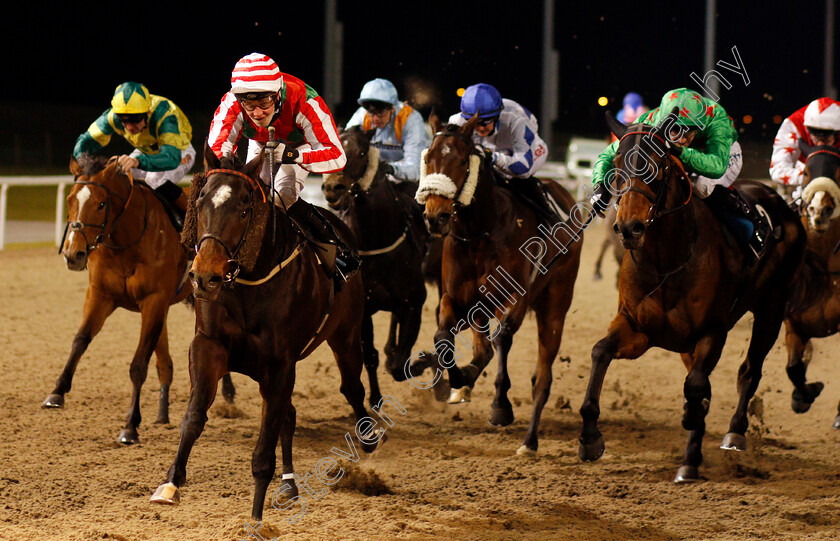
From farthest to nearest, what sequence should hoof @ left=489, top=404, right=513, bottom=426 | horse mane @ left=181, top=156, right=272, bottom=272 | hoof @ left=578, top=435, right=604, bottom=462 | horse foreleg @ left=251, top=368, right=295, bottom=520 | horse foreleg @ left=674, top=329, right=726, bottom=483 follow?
hoof @ left=489, top=404, right=513, bottom=426, horse foreleg @ left=674, top=329, right=726, bottom=483, hoof @ left=578, top=435, right=604, bottom=462, horse foreleg @ left=251, top=368, right=295, bottom=520, horse mane @ left=181, top=156, right=272, bottom=272

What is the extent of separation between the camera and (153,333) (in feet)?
18.1

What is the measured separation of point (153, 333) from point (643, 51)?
16460 millimetres

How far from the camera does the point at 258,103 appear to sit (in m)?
4.20

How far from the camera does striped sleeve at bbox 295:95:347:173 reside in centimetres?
434

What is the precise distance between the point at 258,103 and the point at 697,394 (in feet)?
8.31

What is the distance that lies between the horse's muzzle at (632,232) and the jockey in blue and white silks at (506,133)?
5.67 feet

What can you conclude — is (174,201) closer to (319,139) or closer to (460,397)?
(319,139)

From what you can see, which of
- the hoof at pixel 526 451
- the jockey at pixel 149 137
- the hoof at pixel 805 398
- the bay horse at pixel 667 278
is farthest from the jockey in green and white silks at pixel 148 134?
the hoof at pixel 805 398

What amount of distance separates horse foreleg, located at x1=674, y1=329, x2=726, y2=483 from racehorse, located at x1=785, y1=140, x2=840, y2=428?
1626 millimetres

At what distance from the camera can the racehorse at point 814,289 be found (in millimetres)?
5941

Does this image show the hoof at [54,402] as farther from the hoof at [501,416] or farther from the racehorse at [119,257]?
the hoof at [501,416]

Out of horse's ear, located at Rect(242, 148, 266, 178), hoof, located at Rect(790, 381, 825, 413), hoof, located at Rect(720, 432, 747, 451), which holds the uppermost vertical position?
horse's ear, located at Rect(242, 148, 266, 178)

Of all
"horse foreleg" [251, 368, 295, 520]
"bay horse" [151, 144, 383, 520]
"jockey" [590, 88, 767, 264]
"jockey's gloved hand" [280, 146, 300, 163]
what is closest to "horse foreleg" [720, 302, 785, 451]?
"jockey" [590, 88, 767, 264]

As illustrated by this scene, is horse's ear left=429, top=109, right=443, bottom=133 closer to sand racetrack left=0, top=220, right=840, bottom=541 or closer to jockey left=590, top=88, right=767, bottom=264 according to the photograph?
jockey left=590, top=88, right=767, bottom=264
